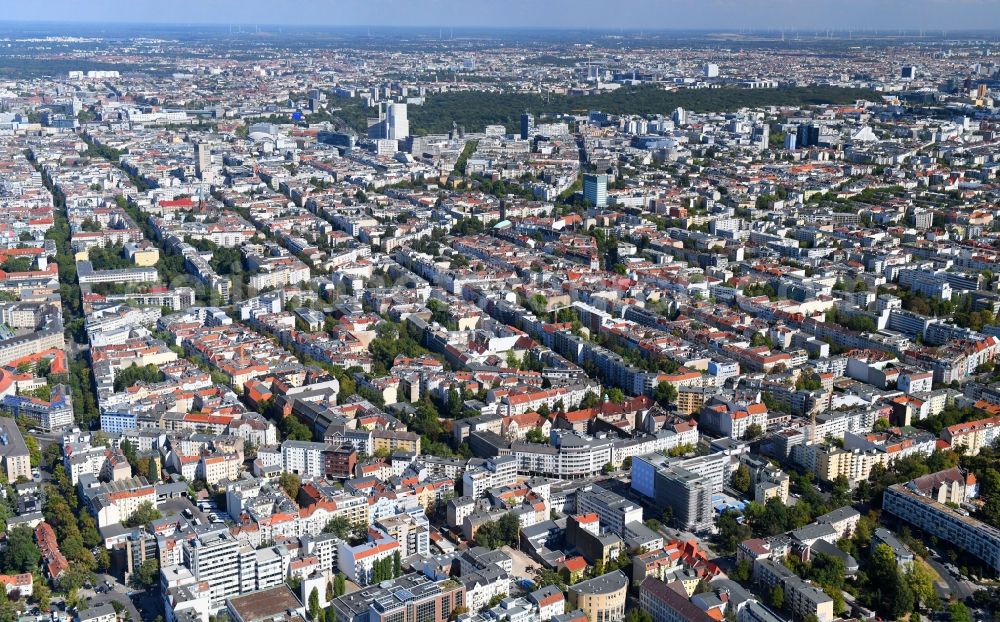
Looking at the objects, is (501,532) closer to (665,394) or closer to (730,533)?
(730,533)

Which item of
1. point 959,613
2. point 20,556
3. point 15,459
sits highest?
point 15,459

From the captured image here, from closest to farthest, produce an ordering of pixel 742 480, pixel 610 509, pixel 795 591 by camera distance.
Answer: pixel 795 591
pixel 610 509
pixel 742 480

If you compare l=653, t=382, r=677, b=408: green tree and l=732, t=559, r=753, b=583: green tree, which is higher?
l=653, t=382, r=677, b=408: green tree

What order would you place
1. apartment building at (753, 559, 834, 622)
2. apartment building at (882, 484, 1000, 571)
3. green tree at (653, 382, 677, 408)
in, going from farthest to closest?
1. green tree at (653, 382, 677, 408)
2. apartment building at (882, 484, 1000, 571)
3. apartment building at (753, 559, 834, 622)

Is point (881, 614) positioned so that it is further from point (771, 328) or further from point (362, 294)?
point (362, 294)

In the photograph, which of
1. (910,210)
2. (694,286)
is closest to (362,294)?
(694,286)

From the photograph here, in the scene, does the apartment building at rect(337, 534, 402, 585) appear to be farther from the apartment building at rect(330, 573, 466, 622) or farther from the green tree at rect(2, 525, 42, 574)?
the green tree at rect(2, 525, 42, 574)

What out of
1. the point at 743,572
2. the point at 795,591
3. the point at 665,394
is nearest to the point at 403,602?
the point at 743,572

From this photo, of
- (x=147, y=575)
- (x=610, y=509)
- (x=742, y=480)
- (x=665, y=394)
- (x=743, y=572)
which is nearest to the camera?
(x=147, y=575)

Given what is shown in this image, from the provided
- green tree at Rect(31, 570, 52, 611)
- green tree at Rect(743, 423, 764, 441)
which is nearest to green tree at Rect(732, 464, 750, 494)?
green tree at Rect(743, 423, 764, 441)

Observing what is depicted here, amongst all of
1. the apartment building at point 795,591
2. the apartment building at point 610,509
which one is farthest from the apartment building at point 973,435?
the apartment building at point 610,509

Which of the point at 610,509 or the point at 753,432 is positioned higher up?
the point at 610,509
